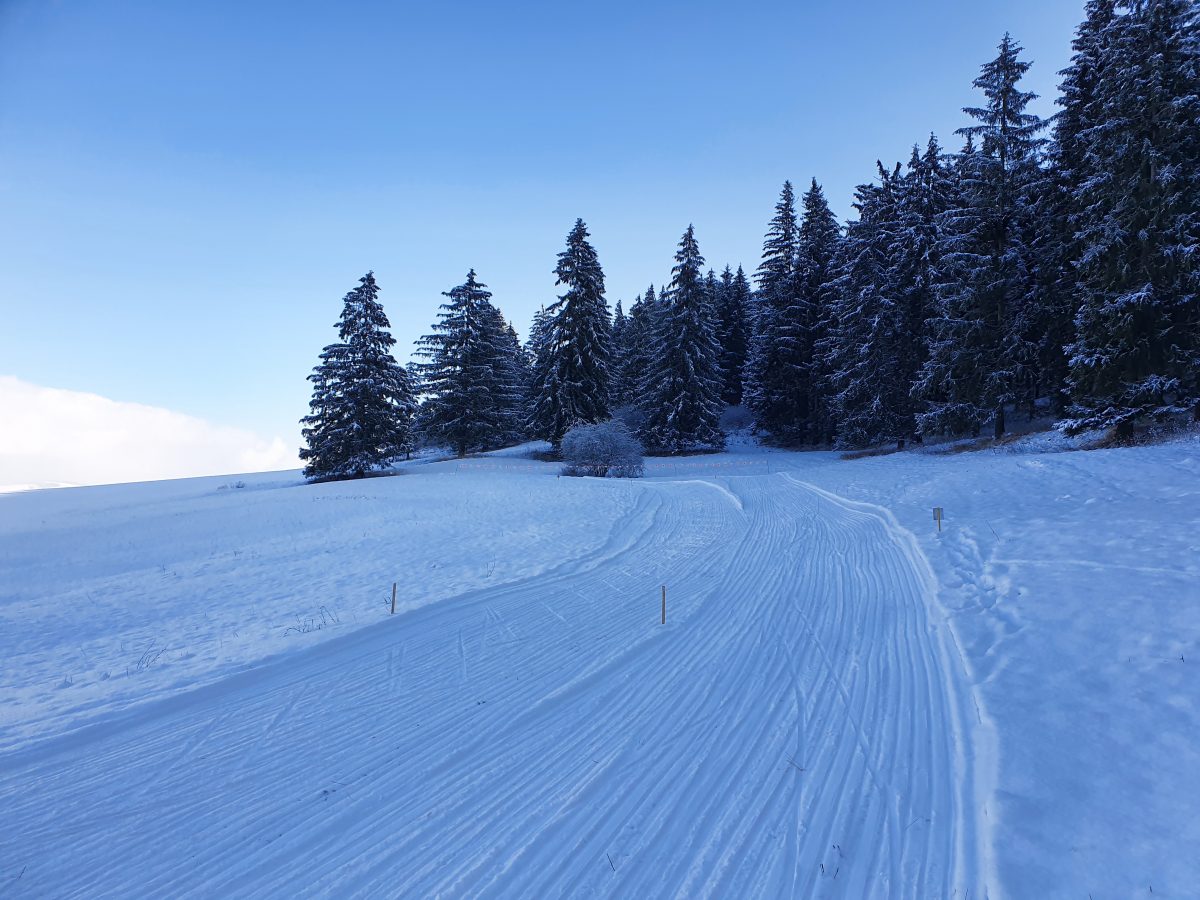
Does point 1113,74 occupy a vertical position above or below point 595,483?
above

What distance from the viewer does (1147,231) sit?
53.0 feet

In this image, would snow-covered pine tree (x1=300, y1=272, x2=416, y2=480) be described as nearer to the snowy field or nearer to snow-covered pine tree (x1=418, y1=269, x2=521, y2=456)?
snow-covered pine tree (x1=418, y1=269, x2=521, y2=456)

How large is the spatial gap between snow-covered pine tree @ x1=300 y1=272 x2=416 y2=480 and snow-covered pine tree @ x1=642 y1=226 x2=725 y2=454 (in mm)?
17513

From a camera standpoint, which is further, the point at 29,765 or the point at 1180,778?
the point at 29,765

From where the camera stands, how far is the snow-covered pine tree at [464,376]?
3475 cm

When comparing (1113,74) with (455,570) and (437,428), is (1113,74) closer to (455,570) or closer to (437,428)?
(455,570)

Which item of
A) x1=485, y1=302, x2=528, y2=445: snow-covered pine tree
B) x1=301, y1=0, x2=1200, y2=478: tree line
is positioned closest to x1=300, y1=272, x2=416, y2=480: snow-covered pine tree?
x1=301, y1=0, x2=1200, y2=478: tree line

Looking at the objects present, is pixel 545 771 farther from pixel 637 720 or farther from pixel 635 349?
pixel 635 349

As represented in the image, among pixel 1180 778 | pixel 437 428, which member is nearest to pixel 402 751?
pixel 1180 778

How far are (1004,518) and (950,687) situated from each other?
8058 mm

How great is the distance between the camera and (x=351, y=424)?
3072 cm

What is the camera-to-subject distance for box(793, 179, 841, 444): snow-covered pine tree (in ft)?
117

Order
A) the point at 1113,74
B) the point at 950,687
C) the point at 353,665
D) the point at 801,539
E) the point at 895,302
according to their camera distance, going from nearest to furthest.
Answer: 1. the point at 950,687
2. the point at 353,665
3. the point at 801,539
4. the point at 1113,74
5. the point at 895,302

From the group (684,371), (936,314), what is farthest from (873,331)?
(684,371)
